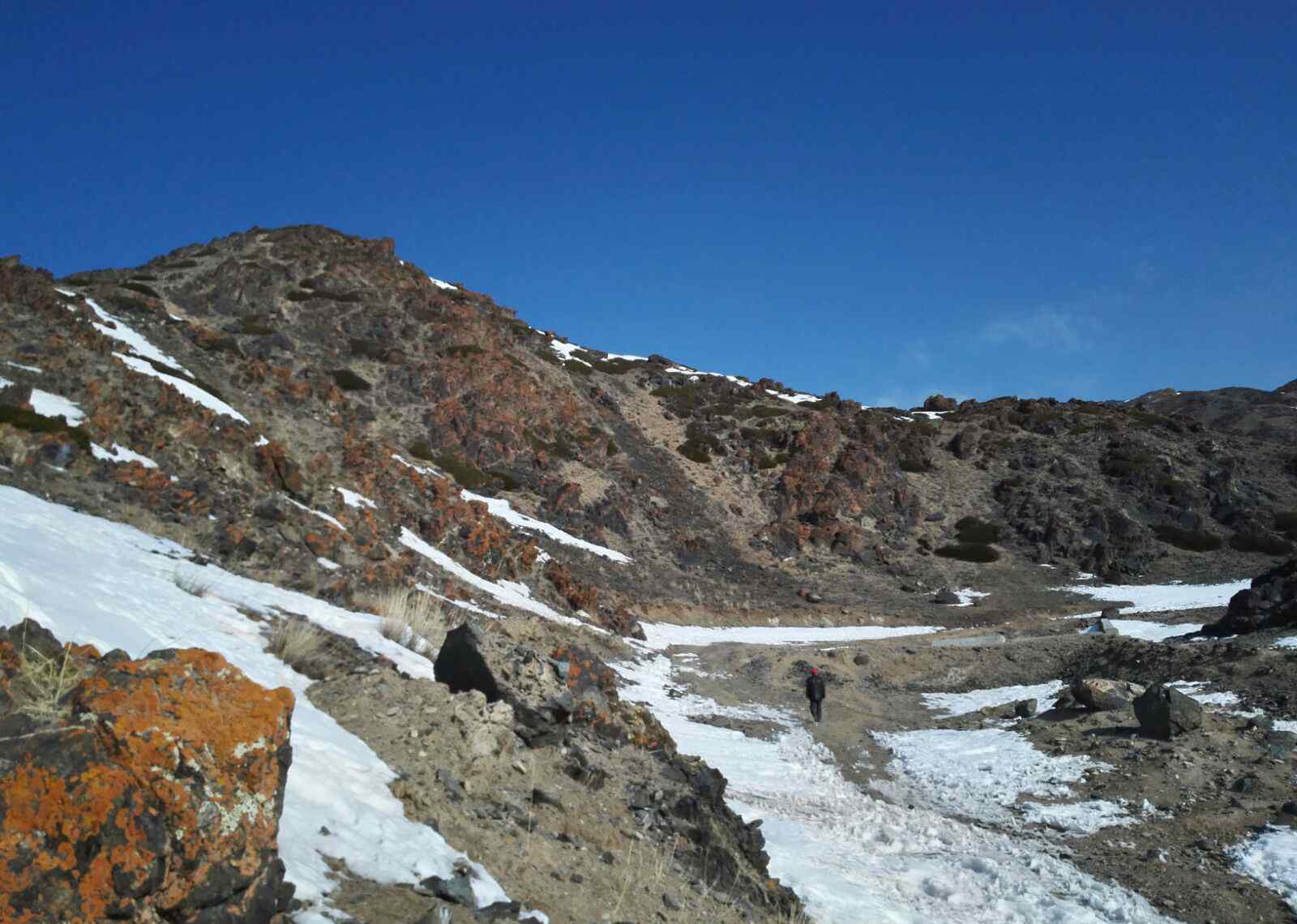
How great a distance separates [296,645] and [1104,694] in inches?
659


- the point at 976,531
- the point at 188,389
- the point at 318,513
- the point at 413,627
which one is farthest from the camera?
the point at 976,531

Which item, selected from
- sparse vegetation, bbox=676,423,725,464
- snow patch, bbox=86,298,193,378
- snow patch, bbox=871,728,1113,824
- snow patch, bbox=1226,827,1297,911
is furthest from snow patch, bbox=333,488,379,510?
sparse vegetation, bbox=676,423,725,464

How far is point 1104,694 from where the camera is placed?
17.0 m

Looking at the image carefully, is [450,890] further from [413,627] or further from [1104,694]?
[1104,694]

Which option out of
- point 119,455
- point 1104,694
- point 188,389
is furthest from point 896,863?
point 188,389

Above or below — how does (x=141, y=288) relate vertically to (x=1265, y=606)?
above

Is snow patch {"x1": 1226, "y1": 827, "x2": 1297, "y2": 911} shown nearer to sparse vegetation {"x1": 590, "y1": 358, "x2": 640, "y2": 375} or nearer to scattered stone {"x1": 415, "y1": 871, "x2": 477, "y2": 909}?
scattered stone {"x1": 415, "y1": 871, "x2": 477, "y2": 909}

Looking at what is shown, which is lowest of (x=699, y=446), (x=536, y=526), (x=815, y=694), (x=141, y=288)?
(x=815, y=694)

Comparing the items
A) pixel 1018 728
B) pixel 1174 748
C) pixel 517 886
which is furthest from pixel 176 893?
pixel 1018 728

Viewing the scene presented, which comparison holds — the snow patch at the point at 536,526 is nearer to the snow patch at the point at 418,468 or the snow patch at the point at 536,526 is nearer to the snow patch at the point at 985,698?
the snow patch at the point at 418,468

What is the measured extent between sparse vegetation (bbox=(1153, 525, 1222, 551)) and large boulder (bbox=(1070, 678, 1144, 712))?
4774 centimetres

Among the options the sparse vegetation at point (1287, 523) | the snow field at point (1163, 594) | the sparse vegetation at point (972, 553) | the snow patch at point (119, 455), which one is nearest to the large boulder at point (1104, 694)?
the snow patch at point (119, 455)

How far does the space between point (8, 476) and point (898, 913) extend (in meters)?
14.2

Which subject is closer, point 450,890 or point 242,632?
point 450,890
